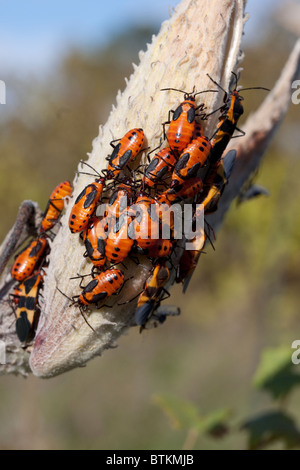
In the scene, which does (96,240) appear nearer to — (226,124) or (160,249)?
(160,249)

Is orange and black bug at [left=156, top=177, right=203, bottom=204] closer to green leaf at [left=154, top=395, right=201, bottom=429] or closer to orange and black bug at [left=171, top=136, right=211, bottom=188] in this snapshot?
orange and black bug at [left=171, top=136, right=211, bottom=188]
